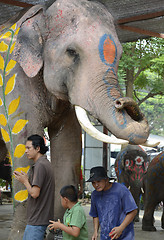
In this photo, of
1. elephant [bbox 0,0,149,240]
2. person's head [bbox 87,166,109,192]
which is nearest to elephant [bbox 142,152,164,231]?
elephant [bbox 0,0,149,240]

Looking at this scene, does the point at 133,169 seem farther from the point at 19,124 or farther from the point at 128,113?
the point at 128,113

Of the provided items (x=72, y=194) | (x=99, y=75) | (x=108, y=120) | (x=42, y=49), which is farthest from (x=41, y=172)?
(x=42, y=49)

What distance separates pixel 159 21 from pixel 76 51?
2.86m

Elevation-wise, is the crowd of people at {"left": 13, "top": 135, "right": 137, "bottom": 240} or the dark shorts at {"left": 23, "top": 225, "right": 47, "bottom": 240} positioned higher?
the crowd of people at {"left": 13, "top": 135, "right": 137, "bottom": 240}

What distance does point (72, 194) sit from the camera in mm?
4770

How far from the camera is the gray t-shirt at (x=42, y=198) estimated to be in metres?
4.79

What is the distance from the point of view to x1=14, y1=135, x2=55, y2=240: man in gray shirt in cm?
477

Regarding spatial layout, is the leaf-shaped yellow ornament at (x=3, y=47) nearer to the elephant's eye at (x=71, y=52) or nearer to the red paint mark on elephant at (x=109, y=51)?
the elephant's eye at (x=71, y=52)

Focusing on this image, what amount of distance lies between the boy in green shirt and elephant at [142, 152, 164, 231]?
383 cm

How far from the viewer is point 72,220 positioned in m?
4.62

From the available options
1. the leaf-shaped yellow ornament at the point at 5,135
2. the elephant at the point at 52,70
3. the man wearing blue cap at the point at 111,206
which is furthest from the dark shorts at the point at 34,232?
the leaf-shaped yellow ornament at the point at 5,135

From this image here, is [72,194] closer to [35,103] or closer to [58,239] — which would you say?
[58,239]

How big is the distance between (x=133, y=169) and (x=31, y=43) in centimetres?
442

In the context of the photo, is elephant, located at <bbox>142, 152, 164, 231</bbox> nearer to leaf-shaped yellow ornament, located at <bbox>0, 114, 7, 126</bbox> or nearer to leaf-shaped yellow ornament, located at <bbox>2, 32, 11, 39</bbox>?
leaf-shaped yellow ornament, located at <bbox>0, 114, 7, 126</bbox>
